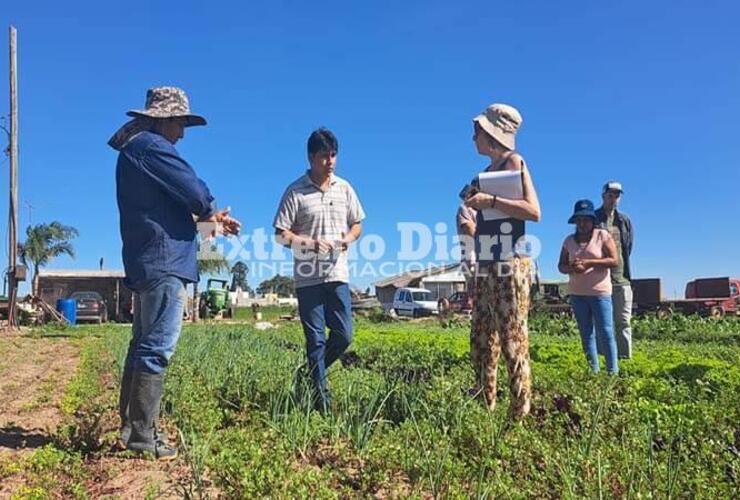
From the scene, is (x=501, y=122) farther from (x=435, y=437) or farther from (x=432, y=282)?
(x=432, y=282)

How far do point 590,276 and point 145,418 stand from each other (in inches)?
156

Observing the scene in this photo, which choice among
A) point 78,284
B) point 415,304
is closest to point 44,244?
point 78,284

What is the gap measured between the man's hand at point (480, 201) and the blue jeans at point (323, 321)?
953 mm

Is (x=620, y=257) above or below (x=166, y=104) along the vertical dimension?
below

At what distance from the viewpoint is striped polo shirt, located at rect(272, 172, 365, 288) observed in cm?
385

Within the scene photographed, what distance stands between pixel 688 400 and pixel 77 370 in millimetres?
6119

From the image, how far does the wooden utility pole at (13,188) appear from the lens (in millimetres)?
17595

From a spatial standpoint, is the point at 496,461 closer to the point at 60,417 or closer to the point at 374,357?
the point at 60,417

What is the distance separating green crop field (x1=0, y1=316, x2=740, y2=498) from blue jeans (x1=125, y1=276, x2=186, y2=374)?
41cm

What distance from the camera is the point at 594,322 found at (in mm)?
5504

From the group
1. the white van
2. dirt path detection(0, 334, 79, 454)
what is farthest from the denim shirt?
the white van

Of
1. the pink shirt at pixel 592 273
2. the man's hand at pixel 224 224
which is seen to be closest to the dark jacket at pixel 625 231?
the pink shirt at pixel 592 273

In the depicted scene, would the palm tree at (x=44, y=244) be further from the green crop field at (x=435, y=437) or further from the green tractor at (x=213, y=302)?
the green crop field at (x=435, y=437)

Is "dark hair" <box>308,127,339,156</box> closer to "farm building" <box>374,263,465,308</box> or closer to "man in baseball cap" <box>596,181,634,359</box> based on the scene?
"man in baseball cap" <box>596,181,634,359</box>
